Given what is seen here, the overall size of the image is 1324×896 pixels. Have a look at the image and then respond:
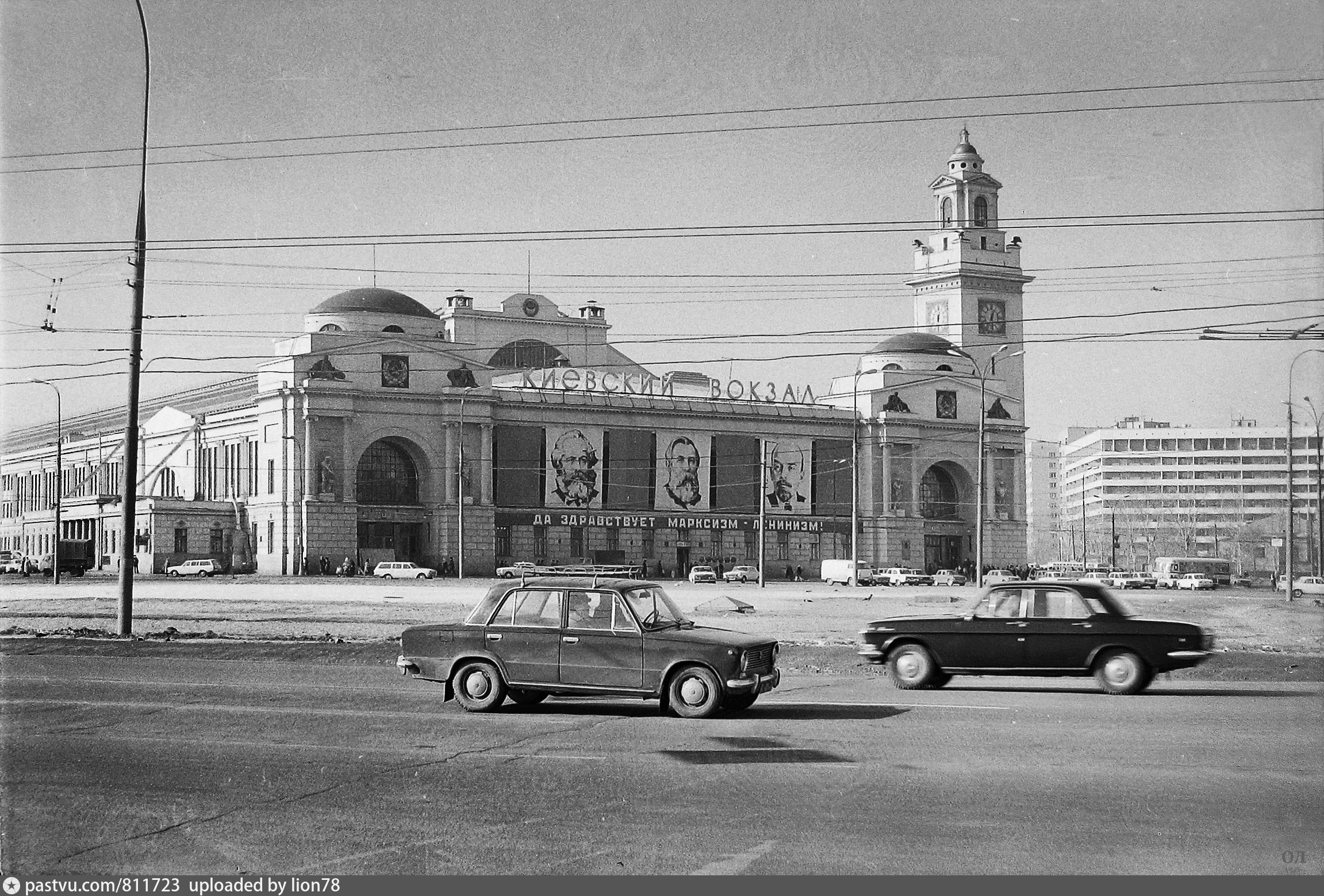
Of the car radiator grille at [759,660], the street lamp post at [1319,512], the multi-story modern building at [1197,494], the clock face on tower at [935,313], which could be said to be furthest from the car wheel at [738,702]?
the clock face on tower at [935,313]

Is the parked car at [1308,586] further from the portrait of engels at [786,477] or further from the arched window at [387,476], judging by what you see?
the arched window at [387,476]

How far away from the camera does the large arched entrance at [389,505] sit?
87.3 metres

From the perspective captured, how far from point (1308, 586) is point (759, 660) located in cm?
5880

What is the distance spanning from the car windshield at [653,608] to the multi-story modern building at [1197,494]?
7142 centimetres

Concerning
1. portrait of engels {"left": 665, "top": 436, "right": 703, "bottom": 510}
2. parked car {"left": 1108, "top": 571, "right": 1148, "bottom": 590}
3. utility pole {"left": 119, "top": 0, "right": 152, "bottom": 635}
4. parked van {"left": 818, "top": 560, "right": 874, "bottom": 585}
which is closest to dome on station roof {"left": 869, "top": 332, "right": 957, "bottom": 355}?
portrait of engels {"left": 665, "top": 436, "right": 703, "bottom": 510}

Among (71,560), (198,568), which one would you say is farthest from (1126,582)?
(71,560)

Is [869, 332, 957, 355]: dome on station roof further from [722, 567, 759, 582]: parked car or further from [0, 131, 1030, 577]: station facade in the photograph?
[722, 567, 759, 582]: parked car

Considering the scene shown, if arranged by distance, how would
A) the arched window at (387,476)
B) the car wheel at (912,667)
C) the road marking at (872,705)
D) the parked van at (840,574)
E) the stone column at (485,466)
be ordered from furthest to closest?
1. the stone column at (485,466)
2. the arched window at (387,476)
3. the parked van at (840,574)
4. the car wheel at (912,667)
5. the road marking at (872,705)

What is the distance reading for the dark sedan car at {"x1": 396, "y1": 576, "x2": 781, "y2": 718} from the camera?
571 inches

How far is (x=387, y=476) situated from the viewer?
293 ft

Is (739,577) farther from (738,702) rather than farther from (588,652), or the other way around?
(588,652)

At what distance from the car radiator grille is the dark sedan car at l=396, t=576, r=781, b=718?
14 mm

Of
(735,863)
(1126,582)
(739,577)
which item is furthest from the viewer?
(739,577)
